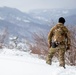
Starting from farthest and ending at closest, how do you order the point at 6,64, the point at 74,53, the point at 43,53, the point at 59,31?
1. the point at 43,53
2. the point at 74,53
3. the point at 59,31
4. the point at 6,64

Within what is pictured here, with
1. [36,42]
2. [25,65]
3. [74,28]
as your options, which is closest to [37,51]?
[36,42]

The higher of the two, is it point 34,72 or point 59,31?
point 59,31

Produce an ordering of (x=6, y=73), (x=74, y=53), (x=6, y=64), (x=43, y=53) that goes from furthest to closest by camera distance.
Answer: (x=43, y=53) < (x=74, y=53) < (x=6, y=64) < (x=6, y=73)

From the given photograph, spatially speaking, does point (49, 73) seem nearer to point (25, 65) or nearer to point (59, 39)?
point (25, 65)

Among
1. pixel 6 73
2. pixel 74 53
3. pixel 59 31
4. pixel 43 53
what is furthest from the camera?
pixel 43 53

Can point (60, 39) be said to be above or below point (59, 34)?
below

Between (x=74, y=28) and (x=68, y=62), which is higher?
(x=74, y=28)

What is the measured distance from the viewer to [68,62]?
17.4 m

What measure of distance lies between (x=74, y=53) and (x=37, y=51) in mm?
3517

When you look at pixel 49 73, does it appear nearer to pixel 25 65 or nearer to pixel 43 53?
pixel 25 65

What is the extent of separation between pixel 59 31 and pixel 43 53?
395 inches

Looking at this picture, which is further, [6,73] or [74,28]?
[74,28]

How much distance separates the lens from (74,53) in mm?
17344

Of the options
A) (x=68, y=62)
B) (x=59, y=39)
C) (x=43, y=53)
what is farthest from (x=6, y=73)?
(x=43, y=53)
